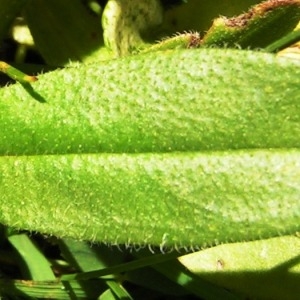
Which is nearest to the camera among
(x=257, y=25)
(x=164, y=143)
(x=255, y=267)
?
(x=164, y=143)

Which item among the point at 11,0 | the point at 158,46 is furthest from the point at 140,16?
the point at 11,0

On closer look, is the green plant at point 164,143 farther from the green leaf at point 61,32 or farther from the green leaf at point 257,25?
the green leaf at point 61,32

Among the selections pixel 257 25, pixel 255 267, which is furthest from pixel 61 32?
pixel 255 267

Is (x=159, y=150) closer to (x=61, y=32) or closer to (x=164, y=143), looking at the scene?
(x=164, y=143)

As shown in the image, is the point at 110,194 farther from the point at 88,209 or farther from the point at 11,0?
the point at 11,0

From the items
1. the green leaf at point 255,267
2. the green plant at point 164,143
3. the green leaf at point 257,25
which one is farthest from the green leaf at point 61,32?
the green leaf at point 255,267

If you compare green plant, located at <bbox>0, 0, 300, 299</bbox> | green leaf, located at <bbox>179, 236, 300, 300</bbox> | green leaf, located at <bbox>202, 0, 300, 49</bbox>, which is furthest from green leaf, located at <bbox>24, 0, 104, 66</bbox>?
green leaf, located at <bbox>179, 236, 300, 300</bbox>

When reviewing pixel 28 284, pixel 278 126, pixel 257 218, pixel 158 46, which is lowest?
pixel 28 284

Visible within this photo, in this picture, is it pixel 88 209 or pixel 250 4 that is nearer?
pixel 88 209

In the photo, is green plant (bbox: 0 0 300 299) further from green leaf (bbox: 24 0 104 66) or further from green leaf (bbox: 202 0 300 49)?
green leaf (bbox: 24 0 104 66)
